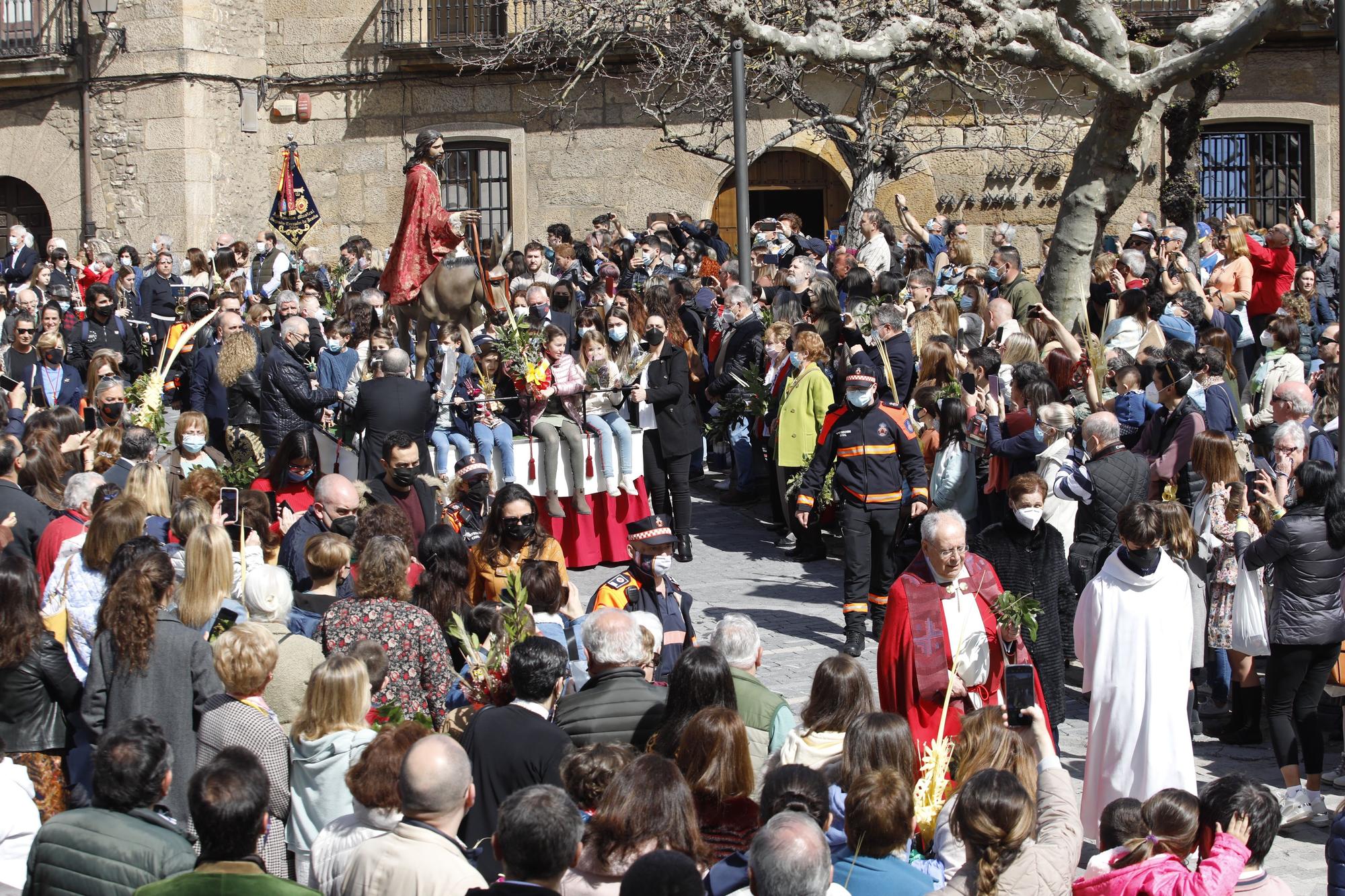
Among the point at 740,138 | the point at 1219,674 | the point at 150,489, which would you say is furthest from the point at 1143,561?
the point at 740,138

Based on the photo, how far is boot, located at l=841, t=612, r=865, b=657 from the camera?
9602 millimetres

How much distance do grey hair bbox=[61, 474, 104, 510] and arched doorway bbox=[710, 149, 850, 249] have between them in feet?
55.1

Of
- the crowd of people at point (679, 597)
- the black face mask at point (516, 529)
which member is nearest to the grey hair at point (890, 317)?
the crowd of people at point (679, 597)

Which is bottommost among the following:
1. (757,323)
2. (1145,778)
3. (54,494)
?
(1145,778)

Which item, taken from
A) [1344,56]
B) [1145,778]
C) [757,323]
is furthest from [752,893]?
[757,323]

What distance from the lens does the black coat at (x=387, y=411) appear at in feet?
35.1

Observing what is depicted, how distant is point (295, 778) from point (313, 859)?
0.75 m

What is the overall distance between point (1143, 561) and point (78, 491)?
5.27 metres

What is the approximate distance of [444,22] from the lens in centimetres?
2473

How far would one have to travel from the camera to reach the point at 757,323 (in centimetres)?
1298

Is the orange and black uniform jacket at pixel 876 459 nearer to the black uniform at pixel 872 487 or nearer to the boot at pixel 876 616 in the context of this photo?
the black uniform at pixel 872 487

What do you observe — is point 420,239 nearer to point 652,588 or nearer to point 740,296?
point 740,296

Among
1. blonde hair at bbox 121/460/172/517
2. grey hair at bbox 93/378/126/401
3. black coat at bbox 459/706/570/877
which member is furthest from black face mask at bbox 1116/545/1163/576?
grey hair at bbox 93/378/126/401

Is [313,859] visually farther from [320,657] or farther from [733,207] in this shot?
[733,207]
